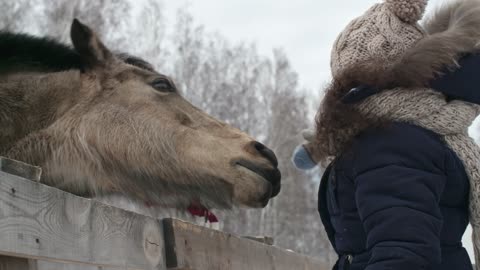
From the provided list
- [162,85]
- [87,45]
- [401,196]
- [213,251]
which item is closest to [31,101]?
[87,45]

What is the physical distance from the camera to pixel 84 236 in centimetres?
214

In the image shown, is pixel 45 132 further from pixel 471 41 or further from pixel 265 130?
pixel 265 130

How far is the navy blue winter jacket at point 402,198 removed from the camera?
1.83 meters

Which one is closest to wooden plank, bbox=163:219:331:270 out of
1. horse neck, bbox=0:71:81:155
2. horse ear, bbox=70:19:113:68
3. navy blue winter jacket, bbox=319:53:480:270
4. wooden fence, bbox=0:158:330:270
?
wooden fence, bbox=0:158:330:270

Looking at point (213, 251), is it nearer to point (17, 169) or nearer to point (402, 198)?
point (17, 169)

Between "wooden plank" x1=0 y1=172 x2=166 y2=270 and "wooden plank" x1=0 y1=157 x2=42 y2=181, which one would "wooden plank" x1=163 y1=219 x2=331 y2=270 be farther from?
"wooden plank" x1=0 y1=157 x2=42 y2=181

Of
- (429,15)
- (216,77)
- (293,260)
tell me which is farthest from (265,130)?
(429,15)

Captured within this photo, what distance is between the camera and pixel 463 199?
81.9 inches

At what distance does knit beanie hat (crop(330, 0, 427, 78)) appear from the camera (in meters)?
2.24

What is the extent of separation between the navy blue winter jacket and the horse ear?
2.02m

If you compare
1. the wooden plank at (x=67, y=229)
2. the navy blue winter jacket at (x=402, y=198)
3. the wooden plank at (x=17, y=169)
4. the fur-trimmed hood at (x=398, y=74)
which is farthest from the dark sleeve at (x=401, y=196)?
the wooden plank at (x=17, y=169)

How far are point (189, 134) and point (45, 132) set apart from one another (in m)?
0.74

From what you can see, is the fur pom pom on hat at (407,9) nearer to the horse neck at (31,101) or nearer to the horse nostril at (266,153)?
the horse nostril at (266,153)

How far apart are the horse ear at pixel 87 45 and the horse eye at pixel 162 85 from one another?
35 centimetres
